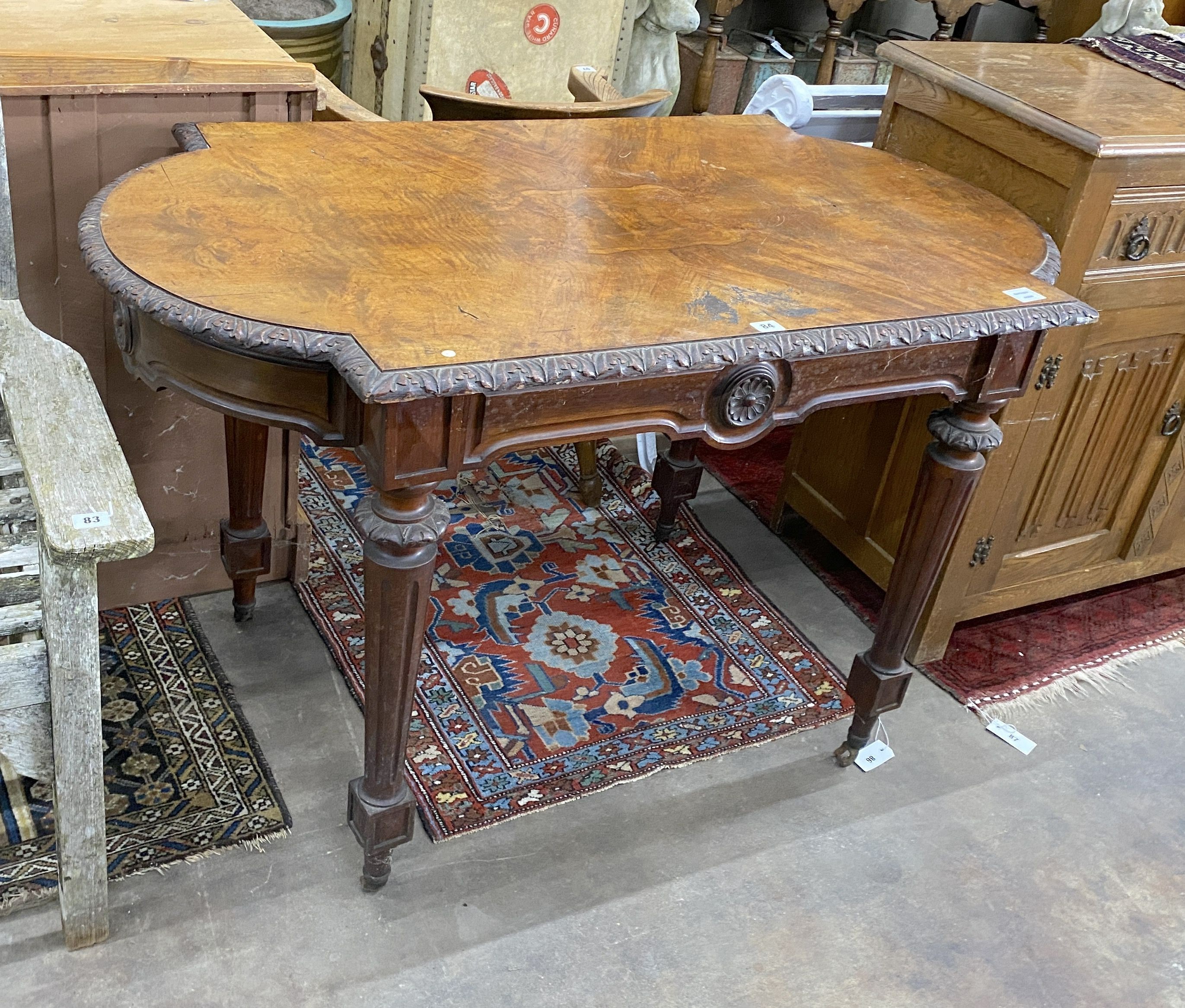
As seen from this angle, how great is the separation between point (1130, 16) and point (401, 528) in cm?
321

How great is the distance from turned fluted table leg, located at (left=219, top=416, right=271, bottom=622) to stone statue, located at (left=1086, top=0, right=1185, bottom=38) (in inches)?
108

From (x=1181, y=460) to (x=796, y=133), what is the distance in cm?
102

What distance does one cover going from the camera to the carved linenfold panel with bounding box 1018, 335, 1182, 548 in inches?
85.7

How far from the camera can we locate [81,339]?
191cm

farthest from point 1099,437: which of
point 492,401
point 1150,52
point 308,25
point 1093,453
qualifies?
point 308,25

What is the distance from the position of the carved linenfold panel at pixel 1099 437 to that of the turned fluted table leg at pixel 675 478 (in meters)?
0.66

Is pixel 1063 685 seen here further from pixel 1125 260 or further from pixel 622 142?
pixel 622 142

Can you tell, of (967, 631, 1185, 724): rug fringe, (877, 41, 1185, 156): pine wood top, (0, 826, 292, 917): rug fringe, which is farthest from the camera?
(967, 631, 1185, 724): rug fringe

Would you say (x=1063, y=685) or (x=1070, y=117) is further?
(x=1063, y=685)

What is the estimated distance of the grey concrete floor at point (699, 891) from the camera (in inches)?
64.6

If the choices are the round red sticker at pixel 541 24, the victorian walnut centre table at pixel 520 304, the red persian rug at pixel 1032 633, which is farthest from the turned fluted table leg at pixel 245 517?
the round red sticker at pixel 541 24

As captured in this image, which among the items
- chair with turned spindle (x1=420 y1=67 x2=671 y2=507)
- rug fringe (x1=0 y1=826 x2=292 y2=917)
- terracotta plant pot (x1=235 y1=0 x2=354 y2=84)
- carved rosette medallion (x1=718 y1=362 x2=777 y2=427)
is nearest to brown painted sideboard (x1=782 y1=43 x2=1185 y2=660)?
carved rosette medallion (x1=718 y1=362 x2=777 y2=427)

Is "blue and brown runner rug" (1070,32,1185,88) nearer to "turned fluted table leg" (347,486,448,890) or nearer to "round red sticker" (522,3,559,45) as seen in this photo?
"turned fluted table leg" (347,486,448,890)

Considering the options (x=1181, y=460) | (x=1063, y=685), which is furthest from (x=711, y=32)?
(x=1063, y=685)
